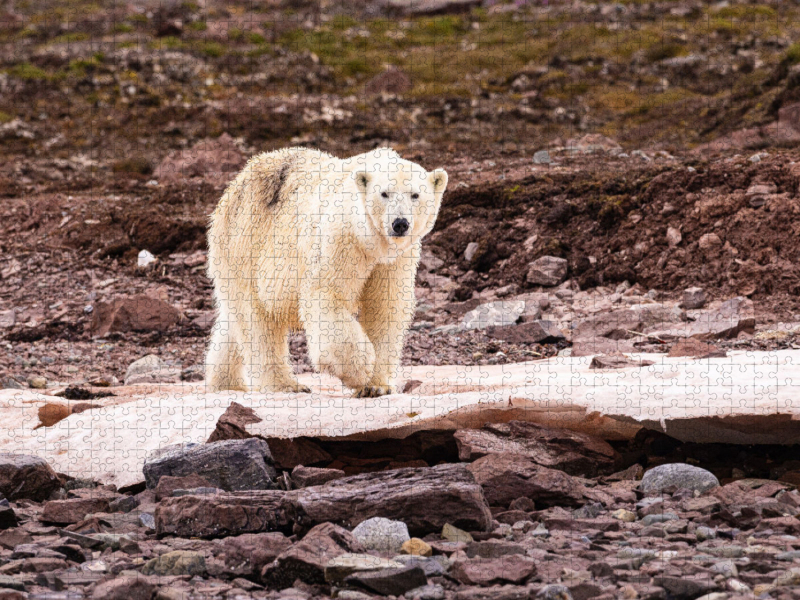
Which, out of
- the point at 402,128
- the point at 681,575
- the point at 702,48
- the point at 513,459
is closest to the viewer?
the point at 681,575

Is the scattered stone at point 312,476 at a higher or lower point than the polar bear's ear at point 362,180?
lower

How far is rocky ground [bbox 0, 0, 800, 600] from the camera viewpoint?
4398 millimetres

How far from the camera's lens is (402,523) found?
4.63m

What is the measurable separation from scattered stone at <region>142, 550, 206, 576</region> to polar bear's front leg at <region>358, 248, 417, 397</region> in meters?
3.02

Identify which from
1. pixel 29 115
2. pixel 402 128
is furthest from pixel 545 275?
pixel 29 115

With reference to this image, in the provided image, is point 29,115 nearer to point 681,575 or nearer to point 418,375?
point 418,375

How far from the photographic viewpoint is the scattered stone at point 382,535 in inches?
178

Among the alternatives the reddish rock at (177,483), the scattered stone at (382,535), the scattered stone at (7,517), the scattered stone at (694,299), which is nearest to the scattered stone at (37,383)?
the reddish rock at (177,483)

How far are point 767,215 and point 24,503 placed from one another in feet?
30.3

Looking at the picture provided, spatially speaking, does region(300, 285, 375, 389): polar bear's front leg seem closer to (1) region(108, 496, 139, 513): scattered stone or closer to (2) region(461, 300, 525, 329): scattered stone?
(1) region(108, 496, 139, 513): scattered stone

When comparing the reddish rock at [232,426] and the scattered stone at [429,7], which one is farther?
the scattered stone at [429,7]

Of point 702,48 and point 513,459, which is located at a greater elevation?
point 702,48

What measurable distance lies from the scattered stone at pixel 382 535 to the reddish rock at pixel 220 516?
45 cm

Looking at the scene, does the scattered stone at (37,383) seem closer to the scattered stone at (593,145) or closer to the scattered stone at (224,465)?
the scattered stone at (224,465)
